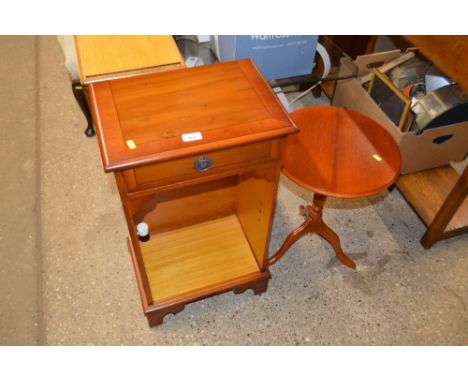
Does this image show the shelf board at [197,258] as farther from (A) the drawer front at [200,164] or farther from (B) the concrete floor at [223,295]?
(A) the drawer front at [200,164]

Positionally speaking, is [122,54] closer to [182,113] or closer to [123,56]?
[123,56]

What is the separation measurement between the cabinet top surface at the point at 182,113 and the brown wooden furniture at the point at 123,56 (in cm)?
21

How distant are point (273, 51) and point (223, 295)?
99 centimetres

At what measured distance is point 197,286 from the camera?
1586 mm

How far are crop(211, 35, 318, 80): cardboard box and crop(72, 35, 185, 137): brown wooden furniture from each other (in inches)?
8.2

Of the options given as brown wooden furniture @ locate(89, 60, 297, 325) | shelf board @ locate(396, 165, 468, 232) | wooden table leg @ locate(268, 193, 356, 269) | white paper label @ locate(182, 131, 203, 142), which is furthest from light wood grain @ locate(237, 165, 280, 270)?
shelf board @ locate(396, 165, 468, 232)

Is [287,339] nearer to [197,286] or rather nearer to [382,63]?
[197,286]

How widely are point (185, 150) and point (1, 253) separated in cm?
127

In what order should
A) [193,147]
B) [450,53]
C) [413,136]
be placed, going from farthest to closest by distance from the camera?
[413,136], [450,53], [193,147]

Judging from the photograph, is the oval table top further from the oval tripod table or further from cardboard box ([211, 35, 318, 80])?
cardboard box ([211, 35, 318, 80])

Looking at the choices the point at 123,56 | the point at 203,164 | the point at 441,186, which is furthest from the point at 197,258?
the point at 441,186

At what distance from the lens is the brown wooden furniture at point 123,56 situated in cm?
140

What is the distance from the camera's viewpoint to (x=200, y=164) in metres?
1.09

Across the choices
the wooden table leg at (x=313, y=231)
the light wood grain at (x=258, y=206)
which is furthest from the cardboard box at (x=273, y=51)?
the wooden table leg at (x=313, y=231)
